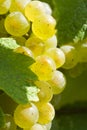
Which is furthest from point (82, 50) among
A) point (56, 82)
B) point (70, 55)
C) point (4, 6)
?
point (4, 6)

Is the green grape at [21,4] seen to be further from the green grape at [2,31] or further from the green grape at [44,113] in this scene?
the green grape at [44,113]

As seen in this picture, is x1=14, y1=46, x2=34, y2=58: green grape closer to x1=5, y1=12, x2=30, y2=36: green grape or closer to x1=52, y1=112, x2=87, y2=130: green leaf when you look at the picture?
x1=5, y1=12, x2=30, y2=36: green grape

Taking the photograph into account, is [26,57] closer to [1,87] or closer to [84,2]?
[1,87]

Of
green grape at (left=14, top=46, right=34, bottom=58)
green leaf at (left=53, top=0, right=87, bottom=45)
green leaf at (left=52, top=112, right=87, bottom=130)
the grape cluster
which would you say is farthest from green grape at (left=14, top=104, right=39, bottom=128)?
green leaf at (left=52, top=112, right=87, bottom=130)

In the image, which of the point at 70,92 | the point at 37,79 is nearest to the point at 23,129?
the point at 37,79

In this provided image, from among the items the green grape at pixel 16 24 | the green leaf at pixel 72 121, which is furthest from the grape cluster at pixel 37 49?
the green leaf at pixel 72 121

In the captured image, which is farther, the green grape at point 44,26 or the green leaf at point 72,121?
the green leaf at point 72,121
